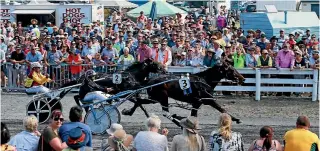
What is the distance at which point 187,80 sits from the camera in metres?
15.0

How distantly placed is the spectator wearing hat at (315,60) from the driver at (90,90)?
7.06 metres

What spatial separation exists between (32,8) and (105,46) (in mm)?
11741

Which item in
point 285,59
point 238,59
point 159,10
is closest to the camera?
point 285,59

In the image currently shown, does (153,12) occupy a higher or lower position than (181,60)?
higher

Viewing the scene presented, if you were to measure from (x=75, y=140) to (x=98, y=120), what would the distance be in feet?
18.9

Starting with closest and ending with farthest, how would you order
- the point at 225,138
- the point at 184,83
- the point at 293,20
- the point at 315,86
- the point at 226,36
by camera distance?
the point at 225,138 < the point at 184,83 < the point at 315,86 < the point at 226,36 < the point at 293,20

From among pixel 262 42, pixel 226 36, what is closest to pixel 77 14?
pixel 226 36

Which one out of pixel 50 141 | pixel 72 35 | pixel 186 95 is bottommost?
pixel 186 95

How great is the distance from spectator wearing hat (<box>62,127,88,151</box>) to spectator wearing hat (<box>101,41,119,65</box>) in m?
12.3

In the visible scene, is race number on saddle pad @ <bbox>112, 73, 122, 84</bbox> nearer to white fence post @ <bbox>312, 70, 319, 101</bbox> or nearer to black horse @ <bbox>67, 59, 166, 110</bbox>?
black horse @ <bbox>67, 59, 166, 110</bbox>

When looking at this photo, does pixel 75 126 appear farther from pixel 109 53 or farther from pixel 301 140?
pixel 109 53

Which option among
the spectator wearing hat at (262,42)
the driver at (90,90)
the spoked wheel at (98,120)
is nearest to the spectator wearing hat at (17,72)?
the driver at (90,90)

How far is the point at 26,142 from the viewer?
9.18 m

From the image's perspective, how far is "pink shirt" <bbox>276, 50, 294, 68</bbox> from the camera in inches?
787
